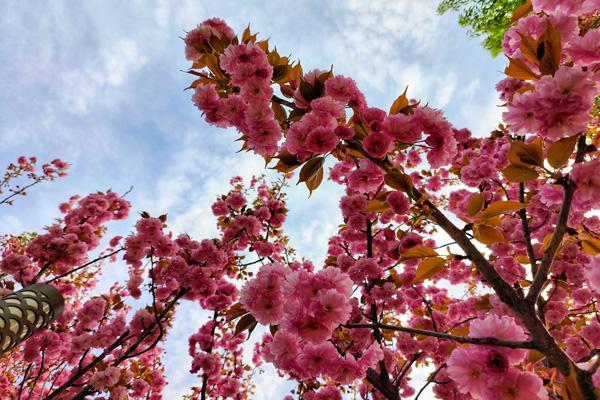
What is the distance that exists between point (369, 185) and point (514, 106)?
2.76 ft

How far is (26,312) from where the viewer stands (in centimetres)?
251

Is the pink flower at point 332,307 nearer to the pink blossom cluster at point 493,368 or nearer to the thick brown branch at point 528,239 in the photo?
the pink blossom cluster at point 493,368

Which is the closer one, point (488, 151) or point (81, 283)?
point (488, 151)

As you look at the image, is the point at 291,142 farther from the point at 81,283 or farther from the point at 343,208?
the point at 81,283

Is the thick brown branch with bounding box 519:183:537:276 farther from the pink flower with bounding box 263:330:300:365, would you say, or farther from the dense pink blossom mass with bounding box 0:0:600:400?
the pink flower with bounding box 263:330:300:365

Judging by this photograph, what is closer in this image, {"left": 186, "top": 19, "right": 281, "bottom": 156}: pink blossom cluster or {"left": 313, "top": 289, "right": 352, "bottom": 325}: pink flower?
{"left": 313, "top": 289, "right": 352, "bottom": 325}: pink flower

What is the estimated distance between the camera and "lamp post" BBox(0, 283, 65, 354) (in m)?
2.31

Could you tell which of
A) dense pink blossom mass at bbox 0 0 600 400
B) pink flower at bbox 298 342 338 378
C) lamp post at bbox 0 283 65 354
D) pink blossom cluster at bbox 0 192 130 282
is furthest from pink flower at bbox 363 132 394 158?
pink blossom cluster at bbox 0 192 130 282

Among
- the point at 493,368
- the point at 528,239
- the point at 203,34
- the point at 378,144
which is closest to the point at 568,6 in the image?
the point at 378,144

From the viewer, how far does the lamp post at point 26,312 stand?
2.31 meters

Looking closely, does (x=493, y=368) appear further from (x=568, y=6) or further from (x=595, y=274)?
(x=568, y=6)

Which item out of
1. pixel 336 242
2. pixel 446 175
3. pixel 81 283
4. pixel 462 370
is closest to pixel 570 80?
pixel 462 370

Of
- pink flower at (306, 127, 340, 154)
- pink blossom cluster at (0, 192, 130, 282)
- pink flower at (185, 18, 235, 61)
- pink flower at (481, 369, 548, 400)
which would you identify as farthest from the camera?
pink blossom cluster at (0, 192, 130, 282)

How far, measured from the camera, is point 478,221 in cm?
134
